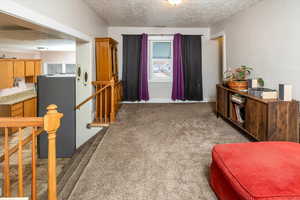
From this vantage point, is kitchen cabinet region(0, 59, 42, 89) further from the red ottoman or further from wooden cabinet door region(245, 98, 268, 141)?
the red ottoman

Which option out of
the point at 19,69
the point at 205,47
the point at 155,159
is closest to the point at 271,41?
the point at 155,159

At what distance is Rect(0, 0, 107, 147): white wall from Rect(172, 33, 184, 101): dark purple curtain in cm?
205

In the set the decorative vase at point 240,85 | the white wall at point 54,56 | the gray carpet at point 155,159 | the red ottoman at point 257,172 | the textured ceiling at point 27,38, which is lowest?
the gray carpet at point 155,159

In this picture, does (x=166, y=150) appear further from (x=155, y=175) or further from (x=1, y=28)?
(x=1, y=28)

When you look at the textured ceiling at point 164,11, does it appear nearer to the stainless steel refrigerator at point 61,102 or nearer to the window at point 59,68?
the stainless steel refrigerator at point 61,102

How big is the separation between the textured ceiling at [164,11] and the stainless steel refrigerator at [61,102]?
4.99 feet

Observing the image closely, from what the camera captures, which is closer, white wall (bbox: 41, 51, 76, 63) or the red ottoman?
the red ottoman

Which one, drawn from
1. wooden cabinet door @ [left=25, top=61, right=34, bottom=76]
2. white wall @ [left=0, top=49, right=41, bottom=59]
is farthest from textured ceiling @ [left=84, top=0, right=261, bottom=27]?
white wall @ [left=0, top=49, right=41, bottom=59]

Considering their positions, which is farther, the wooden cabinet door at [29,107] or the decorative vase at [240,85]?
the wooden cabinet door at [29,107]

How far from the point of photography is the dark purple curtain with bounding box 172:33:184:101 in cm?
657

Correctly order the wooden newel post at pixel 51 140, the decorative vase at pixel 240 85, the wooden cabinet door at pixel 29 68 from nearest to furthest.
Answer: the wooden newel post at pixel 51 140 → the decorative vase at pixel 240 85 → the wooden cabinet door at pixel 29 68

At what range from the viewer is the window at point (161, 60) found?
22.4ft

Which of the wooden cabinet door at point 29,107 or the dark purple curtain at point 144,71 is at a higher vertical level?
the dark purple curtain at point 144,71

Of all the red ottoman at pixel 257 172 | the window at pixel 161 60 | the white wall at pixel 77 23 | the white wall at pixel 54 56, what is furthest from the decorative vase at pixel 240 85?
the white wall at pixel 54 56
